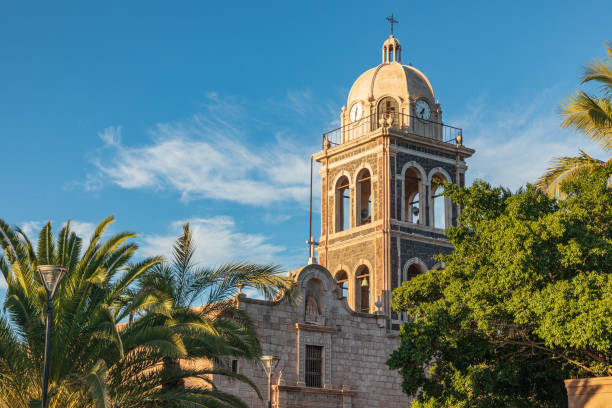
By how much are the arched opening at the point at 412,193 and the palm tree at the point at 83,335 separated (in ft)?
71.3

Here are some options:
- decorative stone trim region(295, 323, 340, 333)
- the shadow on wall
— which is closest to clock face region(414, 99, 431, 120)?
decorative stone trim region(295, 323, 340, 333)

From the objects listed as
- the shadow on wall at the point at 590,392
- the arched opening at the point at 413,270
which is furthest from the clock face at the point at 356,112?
the shadow on wall at the point at 590,392

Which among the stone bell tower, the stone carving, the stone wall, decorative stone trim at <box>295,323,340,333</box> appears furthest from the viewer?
the stone bell tower

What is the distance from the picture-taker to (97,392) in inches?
582

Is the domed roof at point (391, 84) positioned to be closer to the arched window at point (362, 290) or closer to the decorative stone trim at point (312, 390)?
the arched window at point (362, 290)

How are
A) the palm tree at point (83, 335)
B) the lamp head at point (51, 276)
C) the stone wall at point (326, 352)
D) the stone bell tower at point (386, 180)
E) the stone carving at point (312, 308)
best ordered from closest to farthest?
the lamp head at point (51, 276)
the palm tree at point (83, 335)
the stone wall at point (326, 352)
the stone carving at point (312, 308)
the stone bell tower at point (386, 180)

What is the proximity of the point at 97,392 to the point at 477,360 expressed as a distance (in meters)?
10.5

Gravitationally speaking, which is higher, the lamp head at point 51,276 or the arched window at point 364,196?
the arched window at point 364,196

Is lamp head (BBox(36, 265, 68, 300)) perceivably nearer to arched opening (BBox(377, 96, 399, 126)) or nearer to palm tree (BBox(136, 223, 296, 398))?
palm tree (BBox(136, 223, 296, 398))

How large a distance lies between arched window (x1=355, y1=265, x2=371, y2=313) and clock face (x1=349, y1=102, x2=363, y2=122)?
6.99 m

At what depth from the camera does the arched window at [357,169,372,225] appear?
39.3 m

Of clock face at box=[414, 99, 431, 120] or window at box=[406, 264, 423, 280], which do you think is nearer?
window at box=[406, 264, 423, 280]

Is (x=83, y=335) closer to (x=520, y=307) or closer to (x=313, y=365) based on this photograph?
(x=520, y=307)

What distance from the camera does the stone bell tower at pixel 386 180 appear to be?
37312 millimetres
